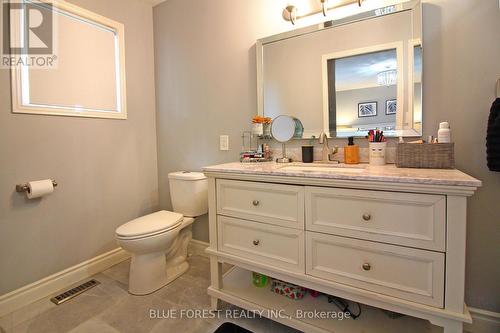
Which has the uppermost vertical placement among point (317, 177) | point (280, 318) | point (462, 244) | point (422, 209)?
point (317, 177)

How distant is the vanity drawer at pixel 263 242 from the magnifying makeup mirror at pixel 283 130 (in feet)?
1.87

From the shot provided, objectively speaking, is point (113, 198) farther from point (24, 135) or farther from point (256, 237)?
point (256, 237)

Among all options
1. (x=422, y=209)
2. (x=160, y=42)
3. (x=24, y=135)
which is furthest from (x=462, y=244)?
(x=160, y=42)

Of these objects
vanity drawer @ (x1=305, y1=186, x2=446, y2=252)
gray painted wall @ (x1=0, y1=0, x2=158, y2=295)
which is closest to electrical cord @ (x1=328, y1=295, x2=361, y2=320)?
vanity drawer @ (x1=305, y1=186, x2=446, y2=252)

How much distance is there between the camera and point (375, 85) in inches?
57.0

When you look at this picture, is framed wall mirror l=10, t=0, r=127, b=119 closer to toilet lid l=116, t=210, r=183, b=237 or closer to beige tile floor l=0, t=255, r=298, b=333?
toilet lid l=116, t=210, r=183, b=237

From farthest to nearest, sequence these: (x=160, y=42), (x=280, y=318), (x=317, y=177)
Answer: (x=160, y=42)
(x=280, y=318)
(x=317, y=177)

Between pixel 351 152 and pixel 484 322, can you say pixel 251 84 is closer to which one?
pixel 351 152

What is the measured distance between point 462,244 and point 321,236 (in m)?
0.50

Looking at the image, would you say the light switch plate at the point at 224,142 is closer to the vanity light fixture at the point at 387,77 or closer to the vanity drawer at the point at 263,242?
the vanity drawer at the point at 263,242

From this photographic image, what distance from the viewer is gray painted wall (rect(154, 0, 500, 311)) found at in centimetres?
123

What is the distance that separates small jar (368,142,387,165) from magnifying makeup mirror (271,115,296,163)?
1.64ft

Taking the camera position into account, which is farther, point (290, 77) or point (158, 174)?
point (158, 174)

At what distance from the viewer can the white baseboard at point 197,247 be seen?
2248 millimetres
